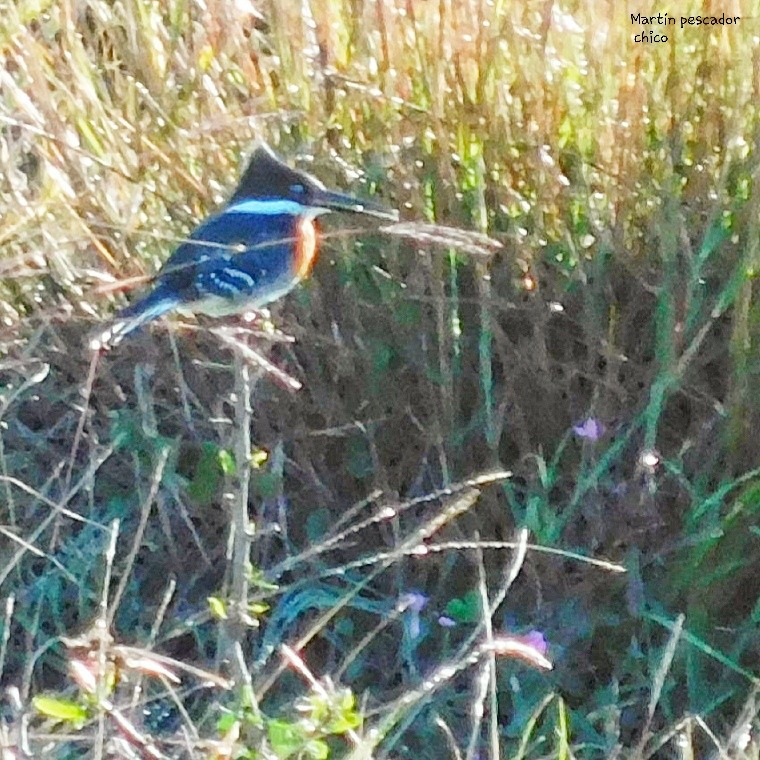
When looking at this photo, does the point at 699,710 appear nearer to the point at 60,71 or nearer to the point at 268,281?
the point at 268,281

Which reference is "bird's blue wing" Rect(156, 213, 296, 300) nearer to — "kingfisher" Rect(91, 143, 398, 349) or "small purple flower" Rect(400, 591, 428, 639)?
"kingfisher" Rect(91, 143, 398, 349)

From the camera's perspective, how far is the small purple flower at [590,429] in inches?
86.0

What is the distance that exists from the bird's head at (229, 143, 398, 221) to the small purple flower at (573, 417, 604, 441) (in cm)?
41

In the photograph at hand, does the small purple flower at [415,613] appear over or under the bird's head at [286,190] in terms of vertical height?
under

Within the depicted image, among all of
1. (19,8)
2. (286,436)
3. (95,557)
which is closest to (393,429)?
(286,436)

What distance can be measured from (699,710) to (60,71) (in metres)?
1.55

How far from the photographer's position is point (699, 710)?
2.19 metres

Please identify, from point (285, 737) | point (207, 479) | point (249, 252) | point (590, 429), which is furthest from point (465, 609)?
point (285, 737)

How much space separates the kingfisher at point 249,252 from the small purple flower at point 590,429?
410mm

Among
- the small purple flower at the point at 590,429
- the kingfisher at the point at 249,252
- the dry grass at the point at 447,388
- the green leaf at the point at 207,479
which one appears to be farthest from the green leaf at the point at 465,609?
the kingfisher at the point at 249,252

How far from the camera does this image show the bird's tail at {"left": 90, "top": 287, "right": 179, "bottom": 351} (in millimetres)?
2178

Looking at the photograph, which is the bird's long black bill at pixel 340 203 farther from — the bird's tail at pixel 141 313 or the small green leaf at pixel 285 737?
the small green leaf at pixel 285 737

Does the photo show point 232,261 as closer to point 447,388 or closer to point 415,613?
point 447,388

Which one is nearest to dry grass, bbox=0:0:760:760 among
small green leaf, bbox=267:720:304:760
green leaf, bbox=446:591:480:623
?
green leaf, bbox=446:591:480:623
